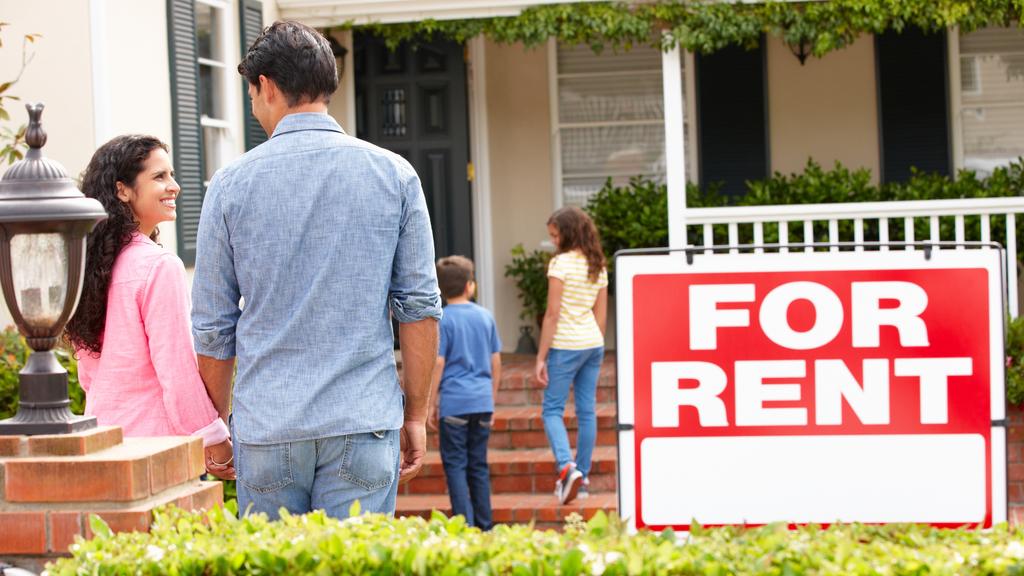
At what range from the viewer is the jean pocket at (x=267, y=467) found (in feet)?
10.6

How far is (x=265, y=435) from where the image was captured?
3219mm

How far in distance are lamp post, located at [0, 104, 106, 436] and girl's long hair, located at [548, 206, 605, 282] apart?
15.6ft

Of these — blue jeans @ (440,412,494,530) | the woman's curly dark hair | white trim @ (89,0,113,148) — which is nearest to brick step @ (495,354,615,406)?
blue jeans @ (440,412,494,530)

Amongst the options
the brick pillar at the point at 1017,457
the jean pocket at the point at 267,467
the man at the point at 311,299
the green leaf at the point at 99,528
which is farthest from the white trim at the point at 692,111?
the green leaf at the point at 99,528

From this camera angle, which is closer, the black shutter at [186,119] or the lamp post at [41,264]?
the lamp post at [41,264]

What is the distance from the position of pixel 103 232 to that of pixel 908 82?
858 centimetres

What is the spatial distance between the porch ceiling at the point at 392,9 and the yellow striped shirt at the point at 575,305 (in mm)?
2488

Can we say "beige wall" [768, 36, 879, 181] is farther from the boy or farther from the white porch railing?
the boy

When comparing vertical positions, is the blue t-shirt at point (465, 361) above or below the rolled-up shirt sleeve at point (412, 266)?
below

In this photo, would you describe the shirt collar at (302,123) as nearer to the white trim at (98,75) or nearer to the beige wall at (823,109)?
the white trim at (98,75)

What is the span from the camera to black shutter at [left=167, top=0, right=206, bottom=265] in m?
8.41

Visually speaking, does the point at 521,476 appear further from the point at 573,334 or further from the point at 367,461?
the point at 367,461

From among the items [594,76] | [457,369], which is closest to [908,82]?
[594,76]

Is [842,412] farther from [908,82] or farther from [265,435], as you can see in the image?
[908,82]
